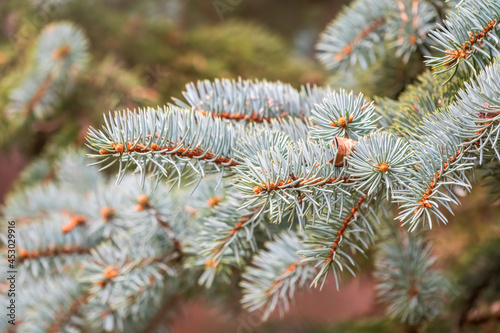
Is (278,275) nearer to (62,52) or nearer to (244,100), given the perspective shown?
(244,100)

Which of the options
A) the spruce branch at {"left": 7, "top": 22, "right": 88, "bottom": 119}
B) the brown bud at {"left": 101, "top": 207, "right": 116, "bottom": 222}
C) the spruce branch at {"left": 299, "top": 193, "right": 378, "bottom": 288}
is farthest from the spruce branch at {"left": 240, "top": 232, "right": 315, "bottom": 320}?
the spruce branch at {"left": 7, "top": 22, "right": 88, "bottom": 119}

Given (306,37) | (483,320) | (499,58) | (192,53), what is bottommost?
(483,320)

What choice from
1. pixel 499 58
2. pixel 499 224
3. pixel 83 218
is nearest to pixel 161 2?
pixel 83 218

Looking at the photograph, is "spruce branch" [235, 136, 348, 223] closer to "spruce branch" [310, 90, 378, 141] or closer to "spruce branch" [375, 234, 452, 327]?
"spruce branch" [310, 90, 378, 141]

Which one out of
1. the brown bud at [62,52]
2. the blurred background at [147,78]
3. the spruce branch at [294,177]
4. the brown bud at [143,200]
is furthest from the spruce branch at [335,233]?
the brown bud at [62,52]

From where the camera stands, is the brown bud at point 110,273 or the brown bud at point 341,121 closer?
the brown bud at point 341,121

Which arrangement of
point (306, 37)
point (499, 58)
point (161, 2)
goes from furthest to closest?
point (306, 37), point (161, 2), point (499, 58)

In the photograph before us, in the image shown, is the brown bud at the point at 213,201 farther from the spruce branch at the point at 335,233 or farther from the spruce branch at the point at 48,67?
the spruce branch at the point at 48,67

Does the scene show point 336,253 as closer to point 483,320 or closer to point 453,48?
point 453,48
